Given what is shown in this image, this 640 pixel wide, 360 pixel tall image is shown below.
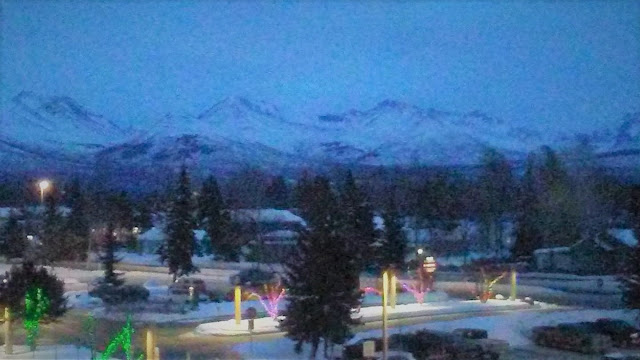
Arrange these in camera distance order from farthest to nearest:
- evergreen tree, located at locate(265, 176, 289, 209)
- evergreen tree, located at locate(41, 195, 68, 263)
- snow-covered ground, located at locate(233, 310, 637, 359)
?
evergreen tree, located at locate(265, 176, 289, 209) < evergreen tree, located at locate(41, 195, 68, 263) < snow-covered ground, located at locate(233, 310, 637, 359)

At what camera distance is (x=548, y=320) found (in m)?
19.3

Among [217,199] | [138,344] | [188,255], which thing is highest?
[217,199]

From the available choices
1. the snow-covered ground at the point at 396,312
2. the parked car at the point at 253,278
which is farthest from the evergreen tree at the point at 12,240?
the snow-covered ground at the point at 396,312

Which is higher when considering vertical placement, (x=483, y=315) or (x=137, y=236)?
(x=137, y=236)

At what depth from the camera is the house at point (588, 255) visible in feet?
106

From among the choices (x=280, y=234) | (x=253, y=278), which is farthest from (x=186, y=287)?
(x=280, y=234)

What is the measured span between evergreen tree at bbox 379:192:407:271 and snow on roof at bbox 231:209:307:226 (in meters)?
8.89

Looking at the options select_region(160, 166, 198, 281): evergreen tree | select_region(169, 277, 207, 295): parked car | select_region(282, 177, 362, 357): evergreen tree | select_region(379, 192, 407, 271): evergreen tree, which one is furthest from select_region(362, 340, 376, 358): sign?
select_region(379, 192, 407, 271): evergreen tree

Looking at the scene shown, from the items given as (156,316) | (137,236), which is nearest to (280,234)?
(137,236)

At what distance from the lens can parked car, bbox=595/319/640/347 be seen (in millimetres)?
16344

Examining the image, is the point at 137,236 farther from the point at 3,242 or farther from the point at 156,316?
the point at 156,316

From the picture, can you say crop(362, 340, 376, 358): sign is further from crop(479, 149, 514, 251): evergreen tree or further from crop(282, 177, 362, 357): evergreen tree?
crop(479, 149, 514, 251): evergreen tree

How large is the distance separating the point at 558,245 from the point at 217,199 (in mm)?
14729

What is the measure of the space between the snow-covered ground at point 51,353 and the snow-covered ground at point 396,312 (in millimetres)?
3687
